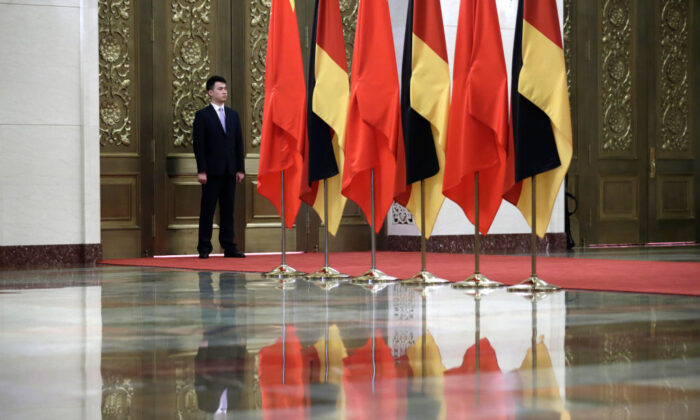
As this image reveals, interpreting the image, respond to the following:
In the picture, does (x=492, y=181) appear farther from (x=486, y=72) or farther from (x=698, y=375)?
(x=698, y=375)

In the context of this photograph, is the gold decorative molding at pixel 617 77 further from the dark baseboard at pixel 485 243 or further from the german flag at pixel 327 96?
the german flag at pixel 327 96

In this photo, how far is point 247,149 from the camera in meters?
10.4

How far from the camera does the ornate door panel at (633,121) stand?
1187cm

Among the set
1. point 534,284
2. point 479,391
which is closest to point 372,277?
point 534,284

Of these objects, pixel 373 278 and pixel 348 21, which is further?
pixel 348 21

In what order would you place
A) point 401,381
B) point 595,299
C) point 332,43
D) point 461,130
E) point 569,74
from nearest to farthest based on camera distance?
point 401,381 < point 595,299 < point 461,130 < point 332,43 < point 569,74

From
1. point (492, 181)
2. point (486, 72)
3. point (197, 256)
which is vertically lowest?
point (197, 256)

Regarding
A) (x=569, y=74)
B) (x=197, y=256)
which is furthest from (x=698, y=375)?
(x=569, y=74)

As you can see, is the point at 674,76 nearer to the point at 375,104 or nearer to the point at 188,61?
the point at 188,61

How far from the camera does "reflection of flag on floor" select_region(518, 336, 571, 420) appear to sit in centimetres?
245

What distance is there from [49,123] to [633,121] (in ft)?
22.6

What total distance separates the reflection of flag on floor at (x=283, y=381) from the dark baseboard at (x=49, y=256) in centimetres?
562

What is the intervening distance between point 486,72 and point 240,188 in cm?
492

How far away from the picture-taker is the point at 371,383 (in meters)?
2.80
